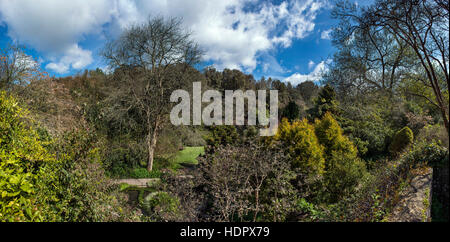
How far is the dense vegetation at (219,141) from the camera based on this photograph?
362 centimetres

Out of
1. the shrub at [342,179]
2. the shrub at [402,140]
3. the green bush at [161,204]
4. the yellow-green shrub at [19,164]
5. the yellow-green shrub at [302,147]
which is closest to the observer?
the yellow-green shrub at [19,164]

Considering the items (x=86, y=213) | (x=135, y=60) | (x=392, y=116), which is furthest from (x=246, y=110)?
(x=86, y=213)

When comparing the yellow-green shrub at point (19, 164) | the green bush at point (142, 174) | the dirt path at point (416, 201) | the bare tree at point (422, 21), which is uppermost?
the bare tree at point (422, 21)

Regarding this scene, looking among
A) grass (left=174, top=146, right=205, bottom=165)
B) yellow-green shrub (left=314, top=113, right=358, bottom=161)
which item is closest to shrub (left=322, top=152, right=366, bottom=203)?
yellow-green shrub (left=314, top=113, right=358, bottom=161)

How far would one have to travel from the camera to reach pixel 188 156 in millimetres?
18109

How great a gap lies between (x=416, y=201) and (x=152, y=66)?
1444 centimetres

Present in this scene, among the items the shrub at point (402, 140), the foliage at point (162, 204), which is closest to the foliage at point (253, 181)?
the foliage at point (162, 204)

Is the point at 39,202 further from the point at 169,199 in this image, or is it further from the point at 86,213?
the point at 169,199

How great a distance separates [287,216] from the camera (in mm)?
6113

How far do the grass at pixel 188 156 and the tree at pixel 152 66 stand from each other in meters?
2.95

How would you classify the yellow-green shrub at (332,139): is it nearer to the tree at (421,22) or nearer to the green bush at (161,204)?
the tree at (421,22)

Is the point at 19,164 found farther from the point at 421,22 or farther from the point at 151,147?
the point at 151,147

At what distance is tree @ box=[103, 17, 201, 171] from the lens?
45.7ft

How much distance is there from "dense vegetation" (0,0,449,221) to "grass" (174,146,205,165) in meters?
0.34
